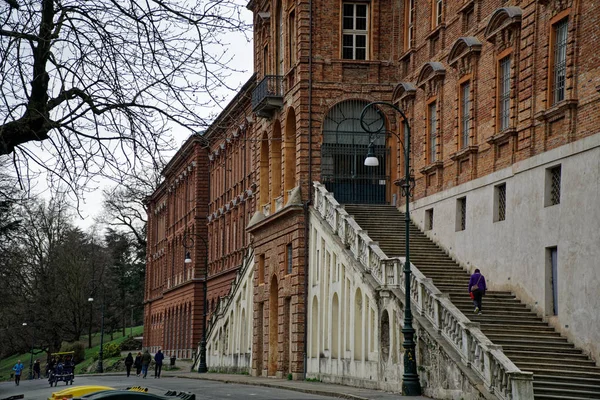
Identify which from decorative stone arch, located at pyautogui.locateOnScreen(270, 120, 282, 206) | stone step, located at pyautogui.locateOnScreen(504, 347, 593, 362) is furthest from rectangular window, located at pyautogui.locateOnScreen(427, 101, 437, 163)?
stone step, located at pyautogui.locateOnScreen(504, 347, 593, 362)

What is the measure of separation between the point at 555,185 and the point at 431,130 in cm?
1127

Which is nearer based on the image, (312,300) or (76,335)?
(312,300)

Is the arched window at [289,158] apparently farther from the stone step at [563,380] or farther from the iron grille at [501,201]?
the stone step at [563,380]

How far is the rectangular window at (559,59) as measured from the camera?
31516 mm

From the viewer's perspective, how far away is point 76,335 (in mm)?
109500

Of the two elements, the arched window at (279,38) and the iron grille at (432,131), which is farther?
the arched window at (279,38)

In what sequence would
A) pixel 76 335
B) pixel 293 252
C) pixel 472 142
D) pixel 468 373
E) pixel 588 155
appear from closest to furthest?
pixel 468 373
pixel 588 155
pixel 472 142
pixel 293 252
pixel 76 335

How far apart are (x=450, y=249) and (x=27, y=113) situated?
27.1 meters

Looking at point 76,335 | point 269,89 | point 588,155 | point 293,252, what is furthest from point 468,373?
point 76,335

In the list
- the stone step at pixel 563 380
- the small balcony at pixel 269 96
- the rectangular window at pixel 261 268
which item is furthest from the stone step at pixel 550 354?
the rectangular window at pixel 261 268

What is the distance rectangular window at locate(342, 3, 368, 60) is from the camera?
155 feet

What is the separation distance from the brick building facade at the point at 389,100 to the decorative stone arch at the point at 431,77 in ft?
0.21

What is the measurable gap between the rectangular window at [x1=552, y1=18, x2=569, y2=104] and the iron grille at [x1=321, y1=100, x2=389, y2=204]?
14665mm

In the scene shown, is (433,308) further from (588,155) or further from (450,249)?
(450,249)
